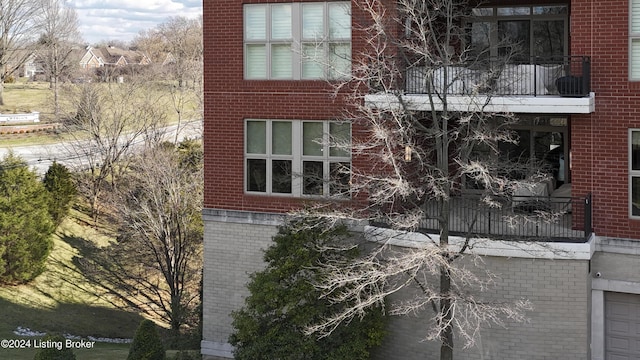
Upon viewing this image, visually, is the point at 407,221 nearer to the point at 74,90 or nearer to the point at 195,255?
the point at 195,255

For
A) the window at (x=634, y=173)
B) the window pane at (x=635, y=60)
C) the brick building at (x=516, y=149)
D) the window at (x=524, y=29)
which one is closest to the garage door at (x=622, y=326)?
the brick building at (x=516, y=149)

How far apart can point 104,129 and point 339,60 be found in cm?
2951

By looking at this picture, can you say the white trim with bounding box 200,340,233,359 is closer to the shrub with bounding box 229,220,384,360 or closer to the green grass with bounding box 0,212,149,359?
the shrub with bounding box 229,220,384,360

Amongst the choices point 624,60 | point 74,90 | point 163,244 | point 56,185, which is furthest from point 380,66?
point 74,90

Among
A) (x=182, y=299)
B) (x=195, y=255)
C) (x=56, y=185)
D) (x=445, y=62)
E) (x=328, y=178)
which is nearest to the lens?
(x=445, y=62)

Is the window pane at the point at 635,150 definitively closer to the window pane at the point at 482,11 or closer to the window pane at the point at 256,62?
the window pane at the point at 482,11

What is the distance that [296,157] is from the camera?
18.7m

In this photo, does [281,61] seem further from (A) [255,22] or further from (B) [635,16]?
(B) [635,16]

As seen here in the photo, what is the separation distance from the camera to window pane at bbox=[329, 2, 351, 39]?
58.9 feet

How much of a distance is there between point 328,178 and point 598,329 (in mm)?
6793

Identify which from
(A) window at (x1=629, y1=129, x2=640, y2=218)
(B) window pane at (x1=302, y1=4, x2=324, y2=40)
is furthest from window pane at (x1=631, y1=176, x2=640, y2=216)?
(B) window pane at (x1=302, y1=4, x2=324, y2=40)

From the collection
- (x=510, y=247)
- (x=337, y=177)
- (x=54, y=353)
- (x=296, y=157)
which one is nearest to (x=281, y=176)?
(x=296, y=157)

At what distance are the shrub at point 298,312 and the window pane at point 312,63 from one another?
12.9 ft

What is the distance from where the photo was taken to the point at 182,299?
3086cm
